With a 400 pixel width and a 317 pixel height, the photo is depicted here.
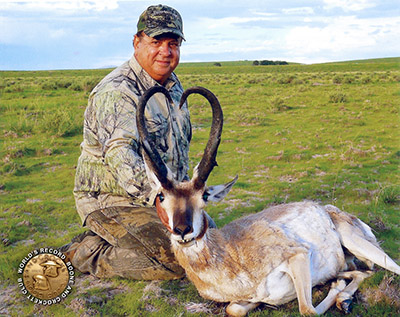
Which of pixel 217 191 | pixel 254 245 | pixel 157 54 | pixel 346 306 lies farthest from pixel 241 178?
pixel 217 191

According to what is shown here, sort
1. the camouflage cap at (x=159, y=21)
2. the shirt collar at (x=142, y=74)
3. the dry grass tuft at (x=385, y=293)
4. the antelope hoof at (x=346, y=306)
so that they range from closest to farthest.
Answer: the antelope hoof at (x=346, y=306), the dry grass tuft at (x=385, y=293), the camouflage cap at (x=159, y=21), the shirt collar at (x=142, y=74)

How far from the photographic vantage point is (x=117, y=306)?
550 cm

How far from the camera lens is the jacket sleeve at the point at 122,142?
486 centimetres

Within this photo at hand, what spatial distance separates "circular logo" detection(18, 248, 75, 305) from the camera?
575cm

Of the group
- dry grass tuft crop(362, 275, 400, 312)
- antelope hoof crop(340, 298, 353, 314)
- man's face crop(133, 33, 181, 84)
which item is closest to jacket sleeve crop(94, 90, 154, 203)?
man's face crop(133, 33, 181, 84)

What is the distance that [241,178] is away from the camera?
11.4 meters

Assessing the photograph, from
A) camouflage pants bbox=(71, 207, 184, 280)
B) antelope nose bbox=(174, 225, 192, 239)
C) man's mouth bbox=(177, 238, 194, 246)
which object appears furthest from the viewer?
camouflage pants bbox=(71, 207, 184, 280)

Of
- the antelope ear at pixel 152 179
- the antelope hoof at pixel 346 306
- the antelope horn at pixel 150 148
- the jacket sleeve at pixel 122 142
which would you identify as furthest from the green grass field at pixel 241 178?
the antelope horn at pixel 150 148

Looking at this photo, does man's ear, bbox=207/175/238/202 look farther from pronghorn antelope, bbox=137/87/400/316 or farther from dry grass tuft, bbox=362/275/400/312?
dry grass tuft, bbox=362/275/400/312

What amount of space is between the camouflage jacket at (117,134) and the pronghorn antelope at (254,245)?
1103 mm

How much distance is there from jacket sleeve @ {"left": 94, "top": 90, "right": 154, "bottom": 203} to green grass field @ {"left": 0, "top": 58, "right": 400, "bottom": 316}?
1.78 m

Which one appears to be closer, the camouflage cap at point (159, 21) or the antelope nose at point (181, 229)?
the antelope nose at point (181, 229)

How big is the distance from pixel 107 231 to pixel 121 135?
1.60 metres

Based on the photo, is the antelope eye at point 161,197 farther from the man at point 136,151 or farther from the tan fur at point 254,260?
the man at point 136,151
